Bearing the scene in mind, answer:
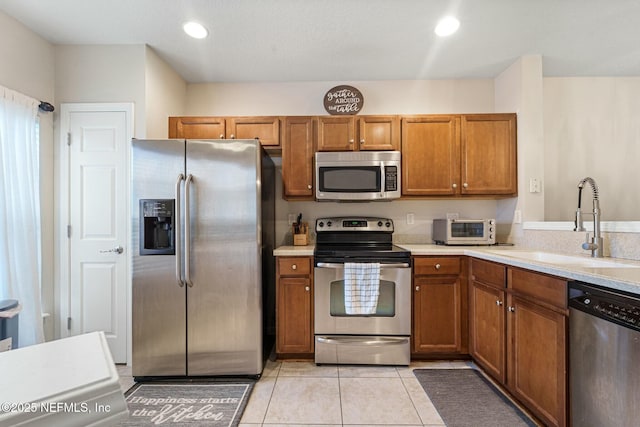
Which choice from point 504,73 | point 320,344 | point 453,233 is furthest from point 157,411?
point 504,73

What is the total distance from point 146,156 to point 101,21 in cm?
102

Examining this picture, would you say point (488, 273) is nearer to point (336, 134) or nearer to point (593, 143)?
point (336, 134)

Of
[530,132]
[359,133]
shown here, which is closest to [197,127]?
[359,133]

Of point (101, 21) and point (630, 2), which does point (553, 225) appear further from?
point (101, 21)

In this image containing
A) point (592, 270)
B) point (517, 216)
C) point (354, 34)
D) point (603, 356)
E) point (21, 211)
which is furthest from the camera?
point (517, 216)

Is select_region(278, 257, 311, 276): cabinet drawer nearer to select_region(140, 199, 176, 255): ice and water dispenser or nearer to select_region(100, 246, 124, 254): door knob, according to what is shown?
select_region(140, 199, 176, 255): ice and water dispenser

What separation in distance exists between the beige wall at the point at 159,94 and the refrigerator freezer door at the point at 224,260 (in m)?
0.67

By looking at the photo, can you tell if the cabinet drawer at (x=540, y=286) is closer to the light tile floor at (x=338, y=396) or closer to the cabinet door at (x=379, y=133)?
the light tile floor at (x=338, y=396)

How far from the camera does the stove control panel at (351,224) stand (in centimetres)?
301

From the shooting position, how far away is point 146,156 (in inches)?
88.8

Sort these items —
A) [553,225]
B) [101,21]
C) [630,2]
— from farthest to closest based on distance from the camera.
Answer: [553,225] → [101,21] → [630,2]

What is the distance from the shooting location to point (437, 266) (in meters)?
2.54

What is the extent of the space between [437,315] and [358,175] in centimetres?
135

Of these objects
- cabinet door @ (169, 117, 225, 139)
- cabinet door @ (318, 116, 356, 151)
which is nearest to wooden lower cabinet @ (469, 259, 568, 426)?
cabinet door @ (318, 116, 356, 151)
